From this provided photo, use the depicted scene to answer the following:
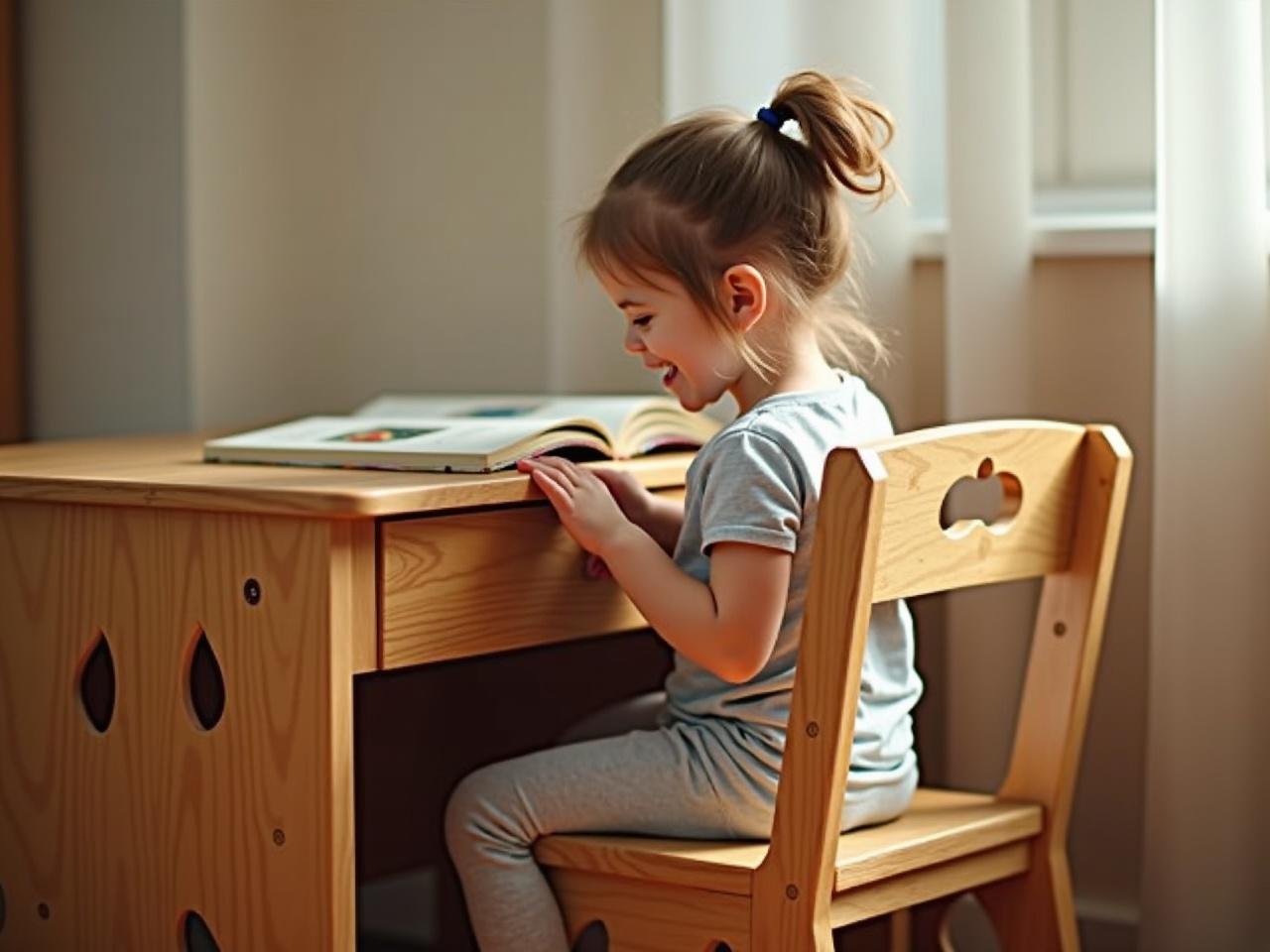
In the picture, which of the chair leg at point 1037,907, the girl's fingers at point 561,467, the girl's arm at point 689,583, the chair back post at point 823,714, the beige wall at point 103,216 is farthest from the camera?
the beige wall at point 103,216

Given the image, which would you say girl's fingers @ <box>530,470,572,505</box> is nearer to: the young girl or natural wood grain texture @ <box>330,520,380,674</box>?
the young girl

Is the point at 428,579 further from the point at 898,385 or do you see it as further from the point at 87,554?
the point at 898,385

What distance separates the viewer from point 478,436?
1497 millimetres

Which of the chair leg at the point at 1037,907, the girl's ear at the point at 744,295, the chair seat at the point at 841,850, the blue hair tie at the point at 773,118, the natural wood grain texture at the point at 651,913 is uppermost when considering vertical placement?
the blue hair tie at the point at 773,118

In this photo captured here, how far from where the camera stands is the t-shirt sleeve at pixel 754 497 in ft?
4.35

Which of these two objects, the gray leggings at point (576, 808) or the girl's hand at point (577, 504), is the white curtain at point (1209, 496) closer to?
the gray leggings at point (576, 808)

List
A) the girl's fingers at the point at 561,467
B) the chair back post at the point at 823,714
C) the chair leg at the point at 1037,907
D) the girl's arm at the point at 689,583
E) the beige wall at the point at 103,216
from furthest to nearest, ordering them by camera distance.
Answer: the beige wall at the point at 103,216, the chair leg at the point at 1037,907, the girl's fingers at the point at 561,467, the girl's arm at the point at 689,583, the chair back post at the point at 823,714

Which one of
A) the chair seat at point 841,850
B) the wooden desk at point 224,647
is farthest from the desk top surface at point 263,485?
the chair seat at point 841,850

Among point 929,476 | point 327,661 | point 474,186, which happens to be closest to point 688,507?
point 929,476

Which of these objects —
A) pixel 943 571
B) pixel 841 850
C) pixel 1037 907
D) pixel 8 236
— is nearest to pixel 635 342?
pixel 943 571

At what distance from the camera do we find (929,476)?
4.37 ft

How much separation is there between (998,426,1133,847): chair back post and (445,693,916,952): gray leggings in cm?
20

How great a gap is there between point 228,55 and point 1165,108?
3.20ft

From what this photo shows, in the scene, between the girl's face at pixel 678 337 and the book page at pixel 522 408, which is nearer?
the girl's face at pixel 678 337
